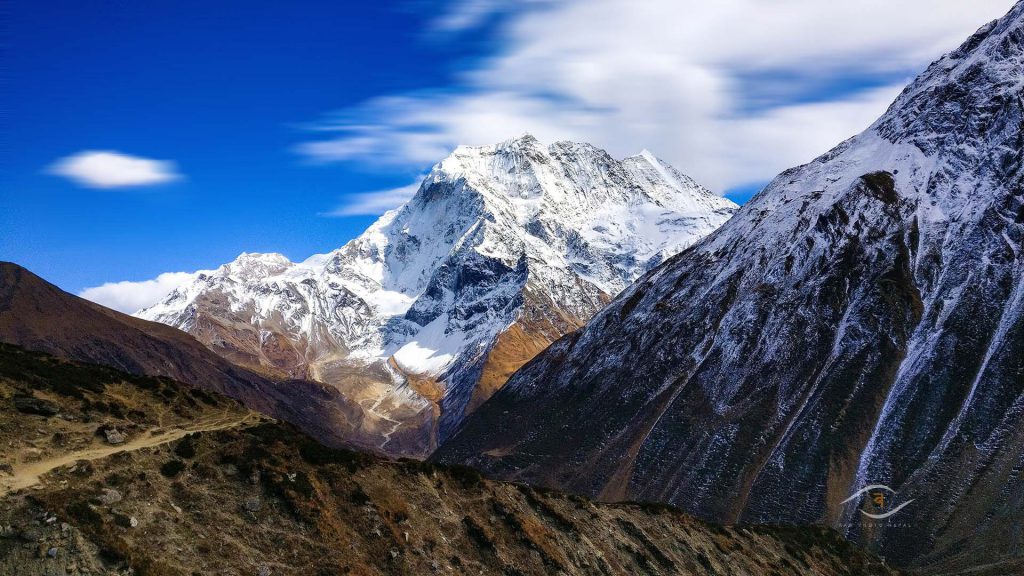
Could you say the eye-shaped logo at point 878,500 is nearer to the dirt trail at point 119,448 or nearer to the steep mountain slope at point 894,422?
the steep mountain slope at point 894,422

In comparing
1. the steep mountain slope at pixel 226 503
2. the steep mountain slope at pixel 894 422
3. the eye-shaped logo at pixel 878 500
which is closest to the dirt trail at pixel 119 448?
the steep mountain slope at pixel 226 503

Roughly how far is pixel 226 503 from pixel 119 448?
783cm

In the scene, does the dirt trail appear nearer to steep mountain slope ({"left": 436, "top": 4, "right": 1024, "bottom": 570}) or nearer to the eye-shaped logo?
steep mountain slope ({"left": 436, "top": 4, "right": 1024, "bottom": 570})

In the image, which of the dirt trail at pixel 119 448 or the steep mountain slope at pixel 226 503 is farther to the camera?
the dirt trail at pixel 119 448

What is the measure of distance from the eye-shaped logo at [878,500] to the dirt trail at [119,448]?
124 meters

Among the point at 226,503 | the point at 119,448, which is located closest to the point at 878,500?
the point at 226,503

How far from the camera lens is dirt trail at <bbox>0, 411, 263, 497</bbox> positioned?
40.9 m

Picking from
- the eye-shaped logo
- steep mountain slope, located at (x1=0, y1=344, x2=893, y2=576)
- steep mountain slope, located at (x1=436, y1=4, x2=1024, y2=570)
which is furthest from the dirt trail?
the eye-shaped logo

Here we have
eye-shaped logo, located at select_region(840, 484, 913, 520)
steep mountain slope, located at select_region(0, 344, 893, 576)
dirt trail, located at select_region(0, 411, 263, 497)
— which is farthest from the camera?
eye-shaped logo, located at select_region(840, 484, 913, 520)

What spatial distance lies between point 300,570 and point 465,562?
14.8 metres

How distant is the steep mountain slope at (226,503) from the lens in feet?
130

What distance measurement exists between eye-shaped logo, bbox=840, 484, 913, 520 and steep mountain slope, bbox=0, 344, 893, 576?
87050 mm

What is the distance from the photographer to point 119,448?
48812mm

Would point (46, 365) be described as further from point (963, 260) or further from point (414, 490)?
point (963, 260)
